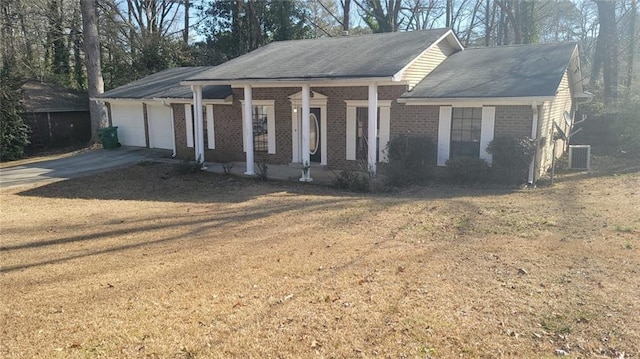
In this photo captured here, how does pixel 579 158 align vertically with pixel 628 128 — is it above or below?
below

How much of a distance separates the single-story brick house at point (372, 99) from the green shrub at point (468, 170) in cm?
61

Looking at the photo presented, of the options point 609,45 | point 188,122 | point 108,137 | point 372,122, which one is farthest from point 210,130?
point 609,45

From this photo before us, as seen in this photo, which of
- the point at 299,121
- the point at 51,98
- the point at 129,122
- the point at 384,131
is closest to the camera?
the point at 384,131

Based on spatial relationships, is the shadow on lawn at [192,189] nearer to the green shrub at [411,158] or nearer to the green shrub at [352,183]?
the green shrub at [352,183]

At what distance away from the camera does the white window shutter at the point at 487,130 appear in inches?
525

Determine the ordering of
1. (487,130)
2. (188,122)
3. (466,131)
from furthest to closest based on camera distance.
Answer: (188,122)
(466,131)
(487,130)

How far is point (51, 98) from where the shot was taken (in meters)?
26.3

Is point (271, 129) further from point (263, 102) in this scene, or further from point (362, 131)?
point (362, 131)

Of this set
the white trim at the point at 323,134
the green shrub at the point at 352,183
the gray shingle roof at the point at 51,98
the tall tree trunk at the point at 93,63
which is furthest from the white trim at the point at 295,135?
the gray shingle roof at the point at 51,98

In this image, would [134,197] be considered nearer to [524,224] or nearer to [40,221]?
[40,221]

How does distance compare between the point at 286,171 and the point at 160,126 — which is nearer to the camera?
the point at 286,171

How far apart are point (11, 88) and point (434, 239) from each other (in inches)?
892

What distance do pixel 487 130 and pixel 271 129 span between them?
7.43 metres

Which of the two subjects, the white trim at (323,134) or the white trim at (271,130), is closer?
the white trim at (323,134)
